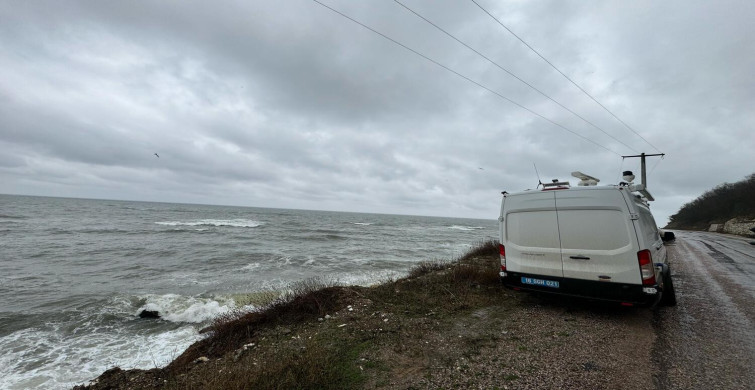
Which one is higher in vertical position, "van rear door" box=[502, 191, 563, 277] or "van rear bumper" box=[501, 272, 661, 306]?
"van rear door" box=[502, 191, 563, 277]

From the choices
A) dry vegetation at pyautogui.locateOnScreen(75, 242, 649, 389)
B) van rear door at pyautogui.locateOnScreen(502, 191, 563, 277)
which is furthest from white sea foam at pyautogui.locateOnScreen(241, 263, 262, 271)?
van rear door at pyautogui.locateOnScreen(502, 191, 563, 277)

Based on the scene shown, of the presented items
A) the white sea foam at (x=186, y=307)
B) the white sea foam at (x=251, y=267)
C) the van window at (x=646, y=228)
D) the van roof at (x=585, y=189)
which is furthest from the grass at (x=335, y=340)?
the white sea foam at (x=251, y=267)

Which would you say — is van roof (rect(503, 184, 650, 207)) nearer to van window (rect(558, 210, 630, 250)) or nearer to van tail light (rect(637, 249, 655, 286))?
van window (rect(558, 210, 630, 250))

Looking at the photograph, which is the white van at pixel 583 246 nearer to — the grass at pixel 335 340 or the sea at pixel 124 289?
the grass at pixel 335 340

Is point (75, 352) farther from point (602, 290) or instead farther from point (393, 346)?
point (602, 290)

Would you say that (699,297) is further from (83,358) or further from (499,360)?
(83,358)

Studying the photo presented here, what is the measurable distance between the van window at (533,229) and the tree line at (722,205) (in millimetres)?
46778

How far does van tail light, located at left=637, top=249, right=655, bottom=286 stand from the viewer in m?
4.50

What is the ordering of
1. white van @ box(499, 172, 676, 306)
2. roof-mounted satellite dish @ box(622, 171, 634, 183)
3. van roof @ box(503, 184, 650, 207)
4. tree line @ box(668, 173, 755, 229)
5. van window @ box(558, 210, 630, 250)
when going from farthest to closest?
tree line @ box(668, 173, 755, 229) → roof-mounted satellite dish @ box(622, 171, 634, 183) → van roof @ box(503, 184, 650, 207) → van window @ box(558, 210, 630, 250) → white van @ box(499, 172, 676, 306)

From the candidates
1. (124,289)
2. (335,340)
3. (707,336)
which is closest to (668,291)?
(707,336)

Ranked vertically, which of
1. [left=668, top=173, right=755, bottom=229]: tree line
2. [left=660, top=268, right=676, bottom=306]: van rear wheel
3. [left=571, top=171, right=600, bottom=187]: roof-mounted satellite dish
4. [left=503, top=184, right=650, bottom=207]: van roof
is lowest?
[left=660, top=268, right=676, bottom=306]: van rear wheel

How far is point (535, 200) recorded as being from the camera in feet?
18.5

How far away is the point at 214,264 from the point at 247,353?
13.1m

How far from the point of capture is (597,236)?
489 cm
